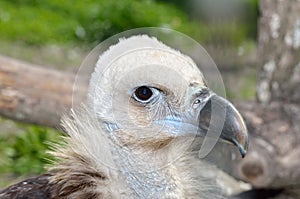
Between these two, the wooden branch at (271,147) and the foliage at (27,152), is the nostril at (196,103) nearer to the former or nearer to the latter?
the wooden branch at (271,147)

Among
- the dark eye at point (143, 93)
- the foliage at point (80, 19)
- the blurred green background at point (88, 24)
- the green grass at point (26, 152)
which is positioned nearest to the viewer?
the dark eye at point (143, 93)

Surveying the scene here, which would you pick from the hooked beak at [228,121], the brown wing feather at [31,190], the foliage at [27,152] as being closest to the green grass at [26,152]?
the foliage at [27,152]

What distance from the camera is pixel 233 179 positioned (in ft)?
16.9

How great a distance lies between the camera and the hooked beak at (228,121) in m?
3.21

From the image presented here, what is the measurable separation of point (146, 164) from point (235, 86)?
4229 millimetres

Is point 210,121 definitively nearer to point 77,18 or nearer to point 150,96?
point 150,96

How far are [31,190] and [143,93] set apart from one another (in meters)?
0.66

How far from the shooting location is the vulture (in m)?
3.30

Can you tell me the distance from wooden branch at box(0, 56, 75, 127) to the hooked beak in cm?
203

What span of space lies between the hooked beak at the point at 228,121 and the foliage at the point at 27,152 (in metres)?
2.82

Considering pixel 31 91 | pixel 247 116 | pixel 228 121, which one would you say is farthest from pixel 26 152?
pixel 228 121

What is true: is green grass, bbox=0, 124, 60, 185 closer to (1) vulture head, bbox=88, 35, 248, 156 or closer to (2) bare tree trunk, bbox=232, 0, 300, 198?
(2) bare tree trunk, bbox=232, 0, 300, 198

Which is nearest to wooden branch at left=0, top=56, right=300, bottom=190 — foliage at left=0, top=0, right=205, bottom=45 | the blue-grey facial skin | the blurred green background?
the blurred green background

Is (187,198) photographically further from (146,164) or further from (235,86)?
(235,86)
